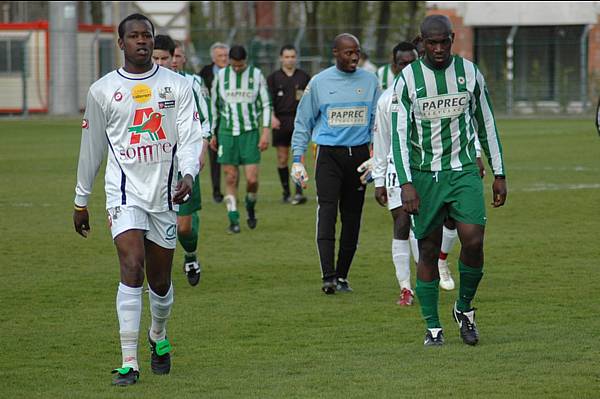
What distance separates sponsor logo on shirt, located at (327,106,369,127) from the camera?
1088 centimetres

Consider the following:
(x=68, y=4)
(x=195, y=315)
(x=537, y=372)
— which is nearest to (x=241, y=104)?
(x=195, y=315)

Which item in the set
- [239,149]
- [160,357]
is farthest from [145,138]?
[239,149]

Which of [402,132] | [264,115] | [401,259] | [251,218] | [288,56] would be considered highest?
[288,56]

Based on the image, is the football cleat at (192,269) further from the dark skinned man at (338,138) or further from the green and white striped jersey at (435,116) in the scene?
the green and white striped jersey at (435,116)

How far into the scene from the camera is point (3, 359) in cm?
824

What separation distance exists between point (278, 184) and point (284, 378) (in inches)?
556

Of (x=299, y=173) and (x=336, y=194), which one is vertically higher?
(x=299, y=173)

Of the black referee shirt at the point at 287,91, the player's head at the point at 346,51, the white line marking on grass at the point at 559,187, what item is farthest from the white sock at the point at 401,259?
the white line marking on grass at the point at 559,187

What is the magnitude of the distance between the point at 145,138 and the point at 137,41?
0.53 meters

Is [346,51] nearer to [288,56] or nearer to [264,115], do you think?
[264,115]

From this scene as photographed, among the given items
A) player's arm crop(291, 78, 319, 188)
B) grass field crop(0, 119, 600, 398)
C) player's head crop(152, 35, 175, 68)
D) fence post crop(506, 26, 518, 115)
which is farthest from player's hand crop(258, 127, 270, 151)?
Answer: fence post crop(506, 26, 518, 115)

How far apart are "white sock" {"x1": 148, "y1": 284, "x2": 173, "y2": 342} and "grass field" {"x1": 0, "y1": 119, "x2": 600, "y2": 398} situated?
0.23 m

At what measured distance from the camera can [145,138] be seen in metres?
7.45

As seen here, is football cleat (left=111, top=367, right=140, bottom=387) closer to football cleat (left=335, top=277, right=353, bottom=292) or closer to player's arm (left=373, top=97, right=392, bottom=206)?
player's arm (left=373, top=97, right=392, bottom=206)
